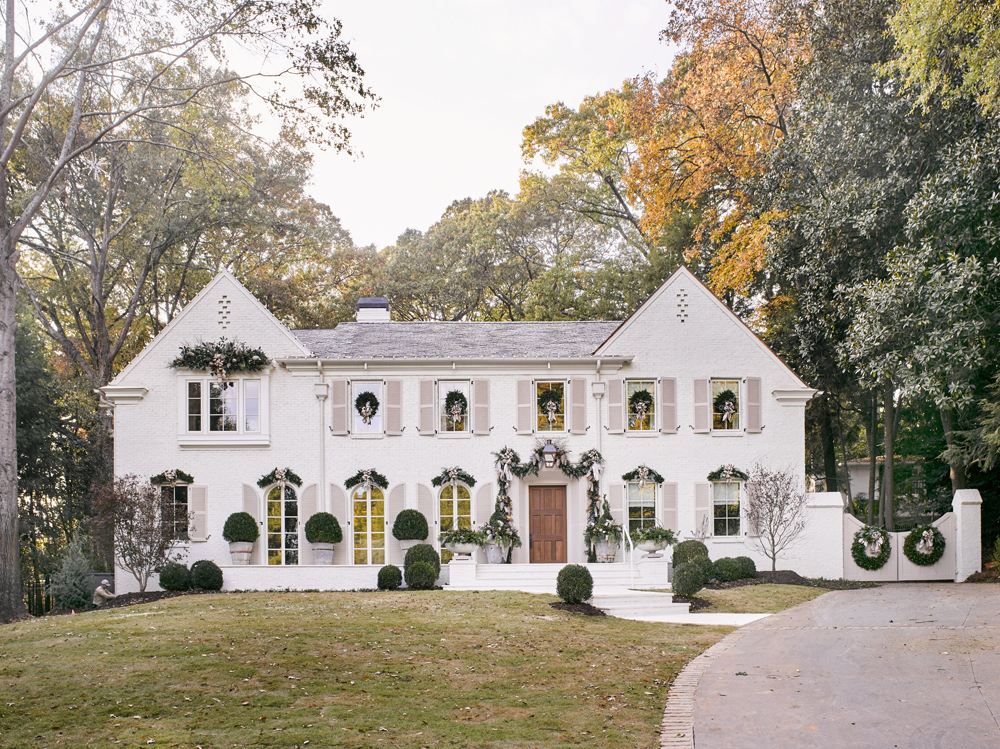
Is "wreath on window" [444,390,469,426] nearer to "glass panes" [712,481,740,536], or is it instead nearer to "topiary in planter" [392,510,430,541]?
"topiary in planter" [392,510,430,541]

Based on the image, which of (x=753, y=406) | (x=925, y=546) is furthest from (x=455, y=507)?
(x=925, y=546)

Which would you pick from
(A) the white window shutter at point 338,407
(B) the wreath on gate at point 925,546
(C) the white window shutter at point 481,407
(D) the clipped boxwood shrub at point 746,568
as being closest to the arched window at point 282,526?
(A) the white window shutter at point 338,407

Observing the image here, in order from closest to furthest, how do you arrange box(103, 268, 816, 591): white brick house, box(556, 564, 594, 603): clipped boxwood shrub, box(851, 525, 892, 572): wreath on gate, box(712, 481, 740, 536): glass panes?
box(556, 564, 594, 603): clipped boxwood shrub → box(851, 525, 892, 572): wreath on gate → box(103, 268, 816, 591): white brick house → box(712, 481, 740, 536): glass panes

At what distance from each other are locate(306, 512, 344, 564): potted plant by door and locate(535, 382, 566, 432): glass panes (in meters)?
5.58

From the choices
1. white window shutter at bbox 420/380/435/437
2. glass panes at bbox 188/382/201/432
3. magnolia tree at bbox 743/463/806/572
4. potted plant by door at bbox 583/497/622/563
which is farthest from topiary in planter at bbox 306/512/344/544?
magnolia tree at bbox 743/463/806/572

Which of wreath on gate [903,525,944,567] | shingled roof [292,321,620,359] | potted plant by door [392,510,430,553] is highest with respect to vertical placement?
shingled roof [292,321,620,359]

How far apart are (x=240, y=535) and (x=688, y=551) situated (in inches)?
412

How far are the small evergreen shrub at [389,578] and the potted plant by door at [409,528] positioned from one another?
1.60m

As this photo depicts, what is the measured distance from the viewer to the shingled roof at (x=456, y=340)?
2209 cm

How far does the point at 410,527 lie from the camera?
20766 mm

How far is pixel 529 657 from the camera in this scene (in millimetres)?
10797

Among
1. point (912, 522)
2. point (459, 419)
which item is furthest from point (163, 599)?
point (912, 522)

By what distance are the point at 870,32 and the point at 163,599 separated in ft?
66.8

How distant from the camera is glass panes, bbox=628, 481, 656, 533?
2156cm
